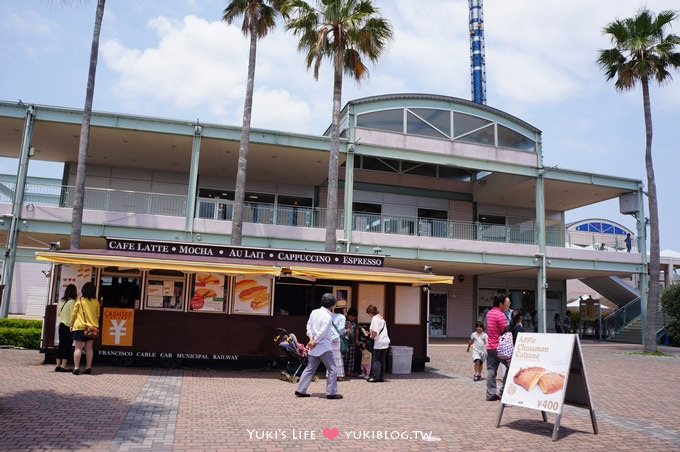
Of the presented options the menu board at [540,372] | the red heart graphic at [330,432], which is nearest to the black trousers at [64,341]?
the red heart graphic at [330,432]

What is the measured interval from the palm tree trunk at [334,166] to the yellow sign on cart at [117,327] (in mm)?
7083

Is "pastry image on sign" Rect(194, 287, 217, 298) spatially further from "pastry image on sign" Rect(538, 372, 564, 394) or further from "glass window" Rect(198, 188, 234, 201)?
"glass window" Rect(198, 188, 234, 201)

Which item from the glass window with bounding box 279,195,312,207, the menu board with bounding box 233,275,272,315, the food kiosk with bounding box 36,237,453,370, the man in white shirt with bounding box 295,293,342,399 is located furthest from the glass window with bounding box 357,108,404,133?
the man in white shirt with bounding box 295,293,342,399

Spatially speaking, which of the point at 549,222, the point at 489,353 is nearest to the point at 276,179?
Answer: the point at 549,222

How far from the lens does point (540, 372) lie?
267 inches

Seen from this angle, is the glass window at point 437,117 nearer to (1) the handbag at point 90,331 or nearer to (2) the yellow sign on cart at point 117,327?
(2) the yellow sign on cart at point 117,327

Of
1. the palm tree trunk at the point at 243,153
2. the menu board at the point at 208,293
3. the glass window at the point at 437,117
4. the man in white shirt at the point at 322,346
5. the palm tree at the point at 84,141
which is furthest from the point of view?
the glass window at the point at 437,117

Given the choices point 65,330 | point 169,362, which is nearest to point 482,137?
point 169,362

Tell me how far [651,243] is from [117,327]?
19.6m

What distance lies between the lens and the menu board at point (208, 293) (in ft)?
38.8

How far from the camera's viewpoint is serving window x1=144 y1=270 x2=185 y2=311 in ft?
38.3

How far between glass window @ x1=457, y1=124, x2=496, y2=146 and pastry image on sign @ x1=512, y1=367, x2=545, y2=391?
18012 mm

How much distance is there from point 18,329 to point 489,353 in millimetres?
12698

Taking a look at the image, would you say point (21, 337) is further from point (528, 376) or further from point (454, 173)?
point (454, 173)
